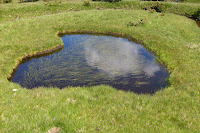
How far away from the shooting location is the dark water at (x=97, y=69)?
533 inches

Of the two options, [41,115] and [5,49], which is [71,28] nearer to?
[5,49]

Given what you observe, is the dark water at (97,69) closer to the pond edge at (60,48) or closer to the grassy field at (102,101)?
the pond edge at (60,48)

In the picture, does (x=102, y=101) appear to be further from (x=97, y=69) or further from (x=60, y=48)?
(x=60, y=48)

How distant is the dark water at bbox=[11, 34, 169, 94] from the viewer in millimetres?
13547

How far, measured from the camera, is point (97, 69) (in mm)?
15750

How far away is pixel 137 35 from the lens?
87.4 ft

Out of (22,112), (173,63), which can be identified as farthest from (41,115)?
(173,63)

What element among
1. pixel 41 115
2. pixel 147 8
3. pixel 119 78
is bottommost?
pixel 119 78

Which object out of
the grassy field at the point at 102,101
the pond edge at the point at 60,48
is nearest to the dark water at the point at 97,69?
the pond edge at the point at 60,48

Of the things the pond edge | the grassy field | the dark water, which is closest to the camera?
the grassy field

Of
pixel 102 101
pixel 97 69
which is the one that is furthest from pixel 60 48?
pixel 102 101

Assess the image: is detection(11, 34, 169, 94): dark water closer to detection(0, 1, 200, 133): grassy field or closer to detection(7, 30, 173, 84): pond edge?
detection(7, 30, 173, 84): pond edge

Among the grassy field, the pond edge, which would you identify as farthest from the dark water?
the grassy field

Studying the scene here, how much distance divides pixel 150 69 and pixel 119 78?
4237 millimetres
